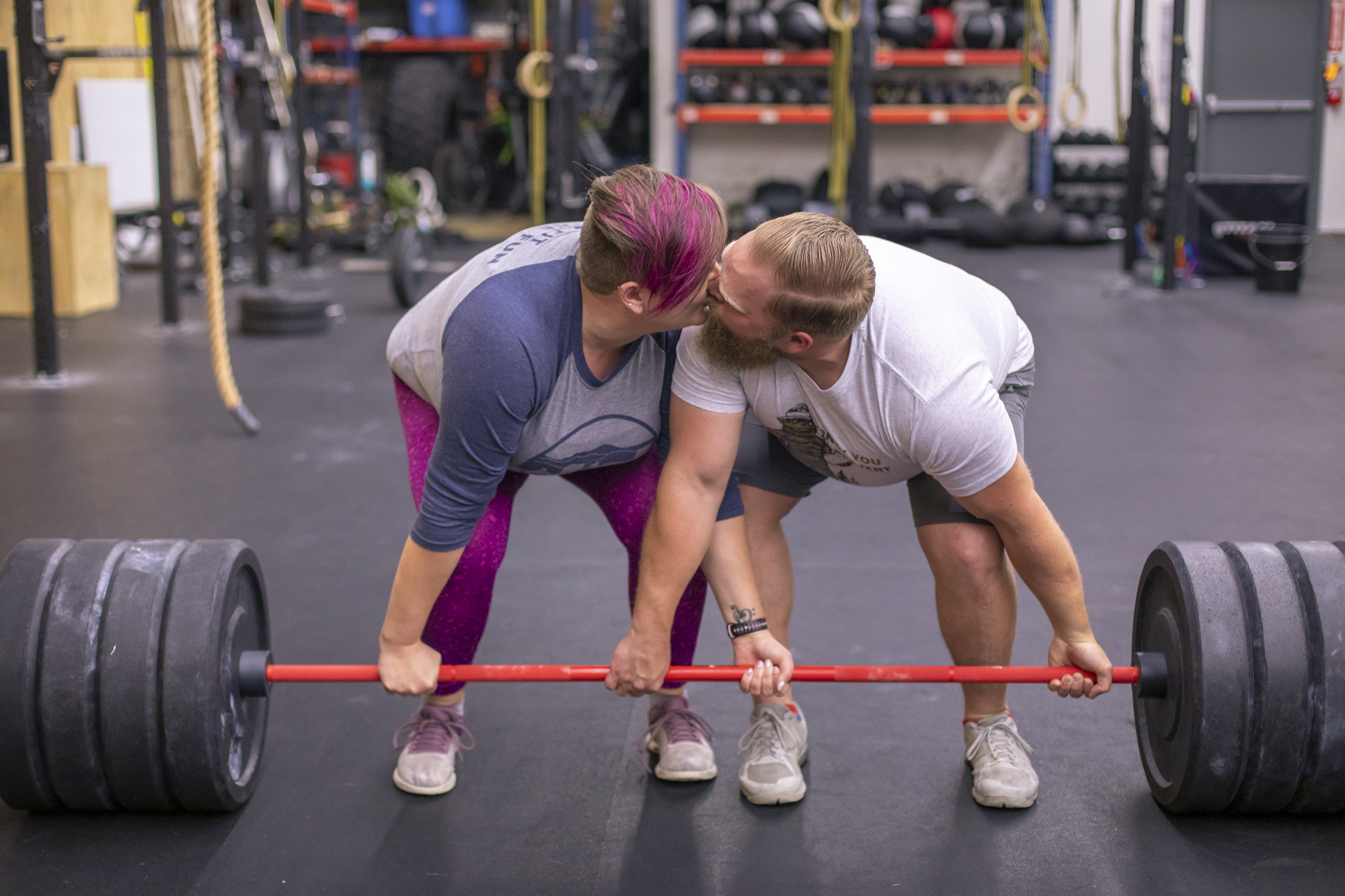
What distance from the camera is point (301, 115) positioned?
6.66 m

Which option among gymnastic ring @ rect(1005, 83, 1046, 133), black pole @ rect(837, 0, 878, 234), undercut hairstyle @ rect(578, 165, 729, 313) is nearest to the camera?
undercut hairstyle @ rect(578, 165, 729, 313)

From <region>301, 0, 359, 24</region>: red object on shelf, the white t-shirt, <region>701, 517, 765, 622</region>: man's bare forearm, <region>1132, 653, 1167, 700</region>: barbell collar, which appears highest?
<region>301, 0, 359, 24</region>: red object on shelf

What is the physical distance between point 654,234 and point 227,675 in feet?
2.52

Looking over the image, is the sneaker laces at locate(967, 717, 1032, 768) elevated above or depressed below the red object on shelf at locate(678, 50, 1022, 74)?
below

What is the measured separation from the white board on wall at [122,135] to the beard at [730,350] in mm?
5210

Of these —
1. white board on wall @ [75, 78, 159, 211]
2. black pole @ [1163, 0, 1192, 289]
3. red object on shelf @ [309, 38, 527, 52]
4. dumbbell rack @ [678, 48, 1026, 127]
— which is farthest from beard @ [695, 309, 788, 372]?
red object on shelf @ [309, 38, 527, 52]

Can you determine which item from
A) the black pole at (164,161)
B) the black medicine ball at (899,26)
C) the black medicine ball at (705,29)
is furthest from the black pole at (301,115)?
the black medicine ball at (899,26)

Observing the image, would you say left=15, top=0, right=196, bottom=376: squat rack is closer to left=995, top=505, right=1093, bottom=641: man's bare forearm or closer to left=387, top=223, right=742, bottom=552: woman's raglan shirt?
left=387, top=223, right=742, bottom=552: woman's raglan shirt

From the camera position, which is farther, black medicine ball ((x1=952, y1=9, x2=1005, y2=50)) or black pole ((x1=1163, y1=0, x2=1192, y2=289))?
black medicine ball ((x1=952, y1=9, x2=1005, y2=50))

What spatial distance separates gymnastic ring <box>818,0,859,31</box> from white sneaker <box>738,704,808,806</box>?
13.8 feet

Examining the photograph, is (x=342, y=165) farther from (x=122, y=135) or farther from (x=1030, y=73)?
(x=1030, y=73)

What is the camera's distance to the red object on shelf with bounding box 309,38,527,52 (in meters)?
9.33

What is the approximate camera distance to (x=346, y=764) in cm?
168

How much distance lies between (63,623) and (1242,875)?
1.40 m
